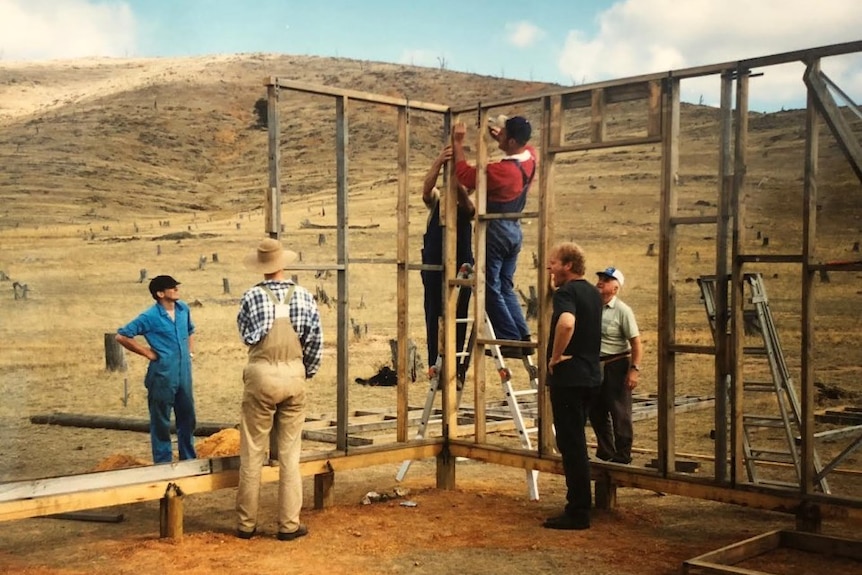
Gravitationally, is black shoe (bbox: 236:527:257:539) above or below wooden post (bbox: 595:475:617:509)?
below

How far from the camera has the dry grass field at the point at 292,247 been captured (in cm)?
784

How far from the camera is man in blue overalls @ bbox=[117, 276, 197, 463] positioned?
28.9 feet

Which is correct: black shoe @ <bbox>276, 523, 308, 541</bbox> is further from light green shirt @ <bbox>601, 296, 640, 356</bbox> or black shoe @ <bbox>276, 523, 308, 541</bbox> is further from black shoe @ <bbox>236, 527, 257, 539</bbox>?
light green shirt @ <bbox>601, 296, 640, 356</bbox>

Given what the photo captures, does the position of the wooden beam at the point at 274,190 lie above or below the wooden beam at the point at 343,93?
below

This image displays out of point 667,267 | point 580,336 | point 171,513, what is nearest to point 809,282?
point 667,267

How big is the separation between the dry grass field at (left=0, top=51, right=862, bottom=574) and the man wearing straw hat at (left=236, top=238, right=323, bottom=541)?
318mm

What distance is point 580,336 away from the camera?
24.7ft

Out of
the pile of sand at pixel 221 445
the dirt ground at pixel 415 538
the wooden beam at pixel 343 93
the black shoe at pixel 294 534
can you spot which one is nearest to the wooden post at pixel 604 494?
the dirt ground at pixel 415 538

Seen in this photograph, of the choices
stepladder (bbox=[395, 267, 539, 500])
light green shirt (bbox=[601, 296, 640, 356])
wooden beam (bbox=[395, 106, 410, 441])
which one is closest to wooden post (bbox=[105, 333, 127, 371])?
stepladder (bbox=[395, 267, 539, 500])

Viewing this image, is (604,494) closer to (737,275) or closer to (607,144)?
(737,275)

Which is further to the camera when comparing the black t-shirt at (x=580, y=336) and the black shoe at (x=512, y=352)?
the black shoe at (x=512, y=352)

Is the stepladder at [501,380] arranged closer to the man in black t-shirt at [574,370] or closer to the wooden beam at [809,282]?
the man in black t-shirt at [574,370]

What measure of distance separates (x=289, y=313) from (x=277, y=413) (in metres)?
0.74

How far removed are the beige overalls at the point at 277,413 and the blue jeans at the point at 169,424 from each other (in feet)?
5.12
